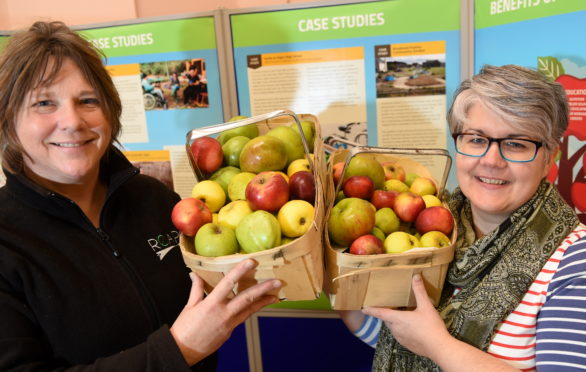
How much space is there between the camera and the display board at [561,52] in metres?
1.33

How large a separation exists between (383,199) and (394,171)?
0.22m

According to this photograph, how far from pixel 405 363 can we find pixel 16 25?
11.5ft

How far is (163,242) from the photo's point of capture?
131 cm

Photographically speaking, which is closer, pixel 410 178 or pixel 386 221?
pixel 386 221

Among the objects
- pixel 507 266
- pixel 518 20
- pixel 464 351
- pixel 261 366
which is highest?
pixel 518 20

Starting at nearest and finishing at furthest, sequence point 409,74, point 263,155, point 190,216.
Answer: point 190,216 → point 263,155 → point 409,74

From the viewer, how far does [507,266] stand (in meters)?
1.07

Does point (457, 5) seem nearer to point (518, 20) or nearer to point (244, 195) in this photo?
point (518, 20)

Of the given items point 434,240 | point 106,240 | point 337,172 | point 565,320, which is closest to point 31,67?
point 106,240

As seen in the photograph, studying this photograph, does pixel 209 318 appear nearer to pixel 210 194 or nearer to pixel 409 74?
pixel 210 194

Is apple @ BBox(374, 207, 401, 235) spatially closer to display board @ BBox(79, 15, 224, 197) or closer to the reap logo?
the reap logo

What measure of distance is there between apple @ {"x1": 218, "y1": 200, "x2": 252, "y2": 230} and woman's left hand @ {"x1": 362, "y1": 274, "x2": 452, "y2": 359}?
0.42 metres

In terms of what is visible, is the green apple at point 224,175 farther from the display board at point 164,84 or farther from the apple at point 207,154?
the display board at point 164,84

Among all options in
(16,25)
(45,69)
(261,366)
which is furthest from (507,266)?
(16,25)
